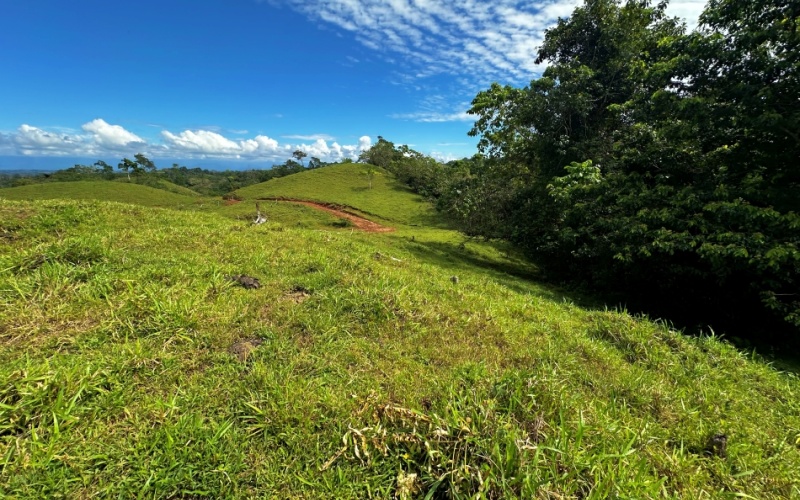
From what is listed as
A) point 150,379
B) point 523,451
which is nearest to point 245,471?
point 150,379

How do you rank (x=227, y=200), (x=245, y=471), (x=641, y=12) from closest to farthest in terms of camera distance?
1. (x=245, y=471)
2. (x=641, y=12)
3. (x=227, y=200)

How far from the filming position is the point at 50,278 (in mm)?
4539

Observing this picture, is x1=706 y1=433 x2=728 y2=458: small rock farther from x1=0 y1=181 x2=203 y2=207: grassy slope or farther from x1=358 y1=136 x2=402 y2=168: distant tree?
x1=358 y1=136 x2=402 y2=168: distant tree

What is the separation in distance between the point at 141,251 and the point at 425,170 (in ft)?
150

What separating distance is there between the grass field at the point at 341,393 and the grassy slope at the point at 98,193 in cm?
4263

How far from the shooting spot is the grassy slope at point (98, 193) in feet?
136

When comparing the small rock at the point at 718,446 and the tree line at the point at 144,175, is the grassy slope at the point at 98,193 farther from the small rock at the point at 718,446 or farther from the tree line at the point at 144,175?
the small rock at the point at 718,446

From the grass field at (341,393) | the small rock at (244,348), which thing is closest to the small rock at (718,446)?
the grass field at (341,393)

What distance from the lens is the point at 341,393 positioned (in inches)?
127

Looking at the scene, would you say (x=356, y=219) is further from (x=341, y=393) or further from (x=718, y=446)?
(x=718, y=446)

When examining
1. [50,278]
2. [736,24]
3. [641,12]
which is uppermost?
[641,12]

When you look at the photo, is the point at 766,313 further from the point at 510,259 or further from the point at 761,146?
the point at 510,259

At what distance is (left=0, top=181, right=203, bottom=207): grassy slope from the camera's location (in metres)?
41.5

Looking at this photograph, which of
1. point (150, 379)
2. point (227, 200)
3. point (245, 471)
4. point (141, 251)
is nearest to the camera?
point (245, 471)
